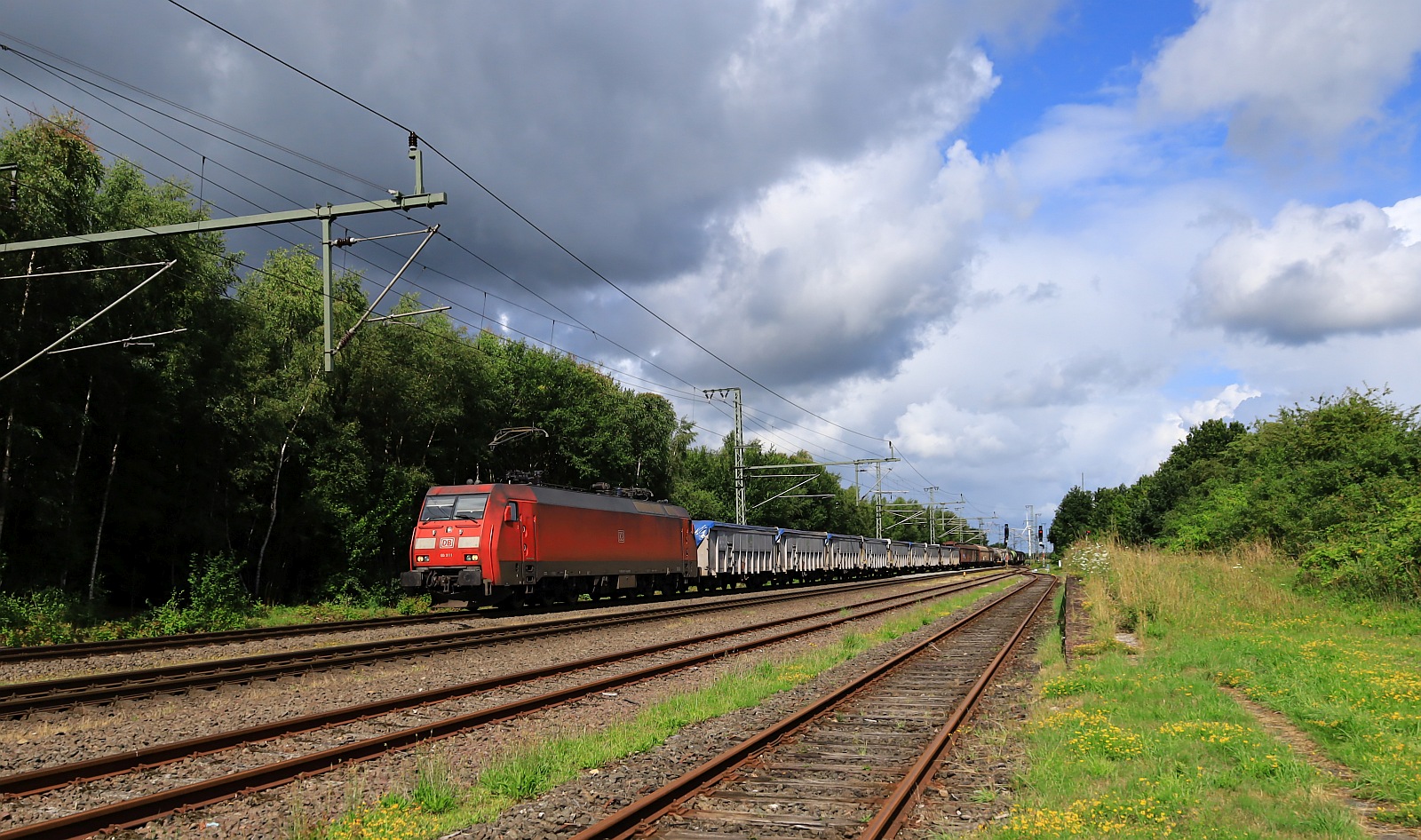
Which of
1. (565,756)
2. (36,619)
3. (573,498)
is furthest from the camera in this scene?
(573,498)

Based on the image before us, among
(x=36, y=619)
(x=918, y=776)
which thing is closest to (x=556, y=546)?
(x=36, y=619)

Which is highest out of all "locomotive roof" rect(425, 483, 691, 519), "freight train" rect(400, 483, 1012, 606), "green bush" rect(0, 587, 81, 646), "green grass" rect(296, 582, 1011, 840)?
"locomotive roof" rect(425, 483, 691, 519)

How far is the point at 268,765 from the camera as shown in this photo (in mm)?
7617

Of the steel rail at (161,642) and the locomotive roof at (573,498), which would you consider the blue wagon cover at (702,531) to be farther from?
the steel rail at (161,642)

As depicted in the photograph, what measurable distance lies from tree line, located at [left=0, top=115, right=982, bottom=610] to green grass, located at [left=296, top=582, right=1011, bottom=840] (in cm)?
1055

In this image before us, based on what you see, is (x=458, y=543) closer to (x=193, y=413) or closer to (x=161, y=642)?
(x=161, y=642)

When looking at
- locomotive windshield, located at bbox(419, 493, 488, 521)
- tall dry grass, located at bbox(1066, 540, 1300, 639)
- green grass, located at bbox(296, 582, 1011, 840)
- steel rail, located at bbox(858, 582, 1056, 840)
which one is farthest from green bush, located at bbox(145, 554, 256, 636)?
tall dry grass, located at bbox(1066, 540, 1300, 639)

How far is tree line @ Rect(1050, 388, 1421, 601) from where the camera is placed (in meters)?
18.6

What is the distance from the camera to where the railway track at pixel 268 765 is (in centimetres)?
617

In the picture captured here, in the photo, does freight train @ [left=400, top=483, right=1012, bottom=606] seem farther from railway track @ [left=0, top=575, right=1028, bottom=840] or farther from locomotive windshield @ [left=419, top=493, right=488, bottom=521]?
railway track @ [left=0, top=575, right=1028, bottom=840]

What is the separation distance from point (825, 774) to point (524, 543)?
1654 cm

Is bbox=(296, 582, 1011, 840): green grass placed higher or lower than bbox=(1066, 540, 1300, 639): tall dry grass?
lower

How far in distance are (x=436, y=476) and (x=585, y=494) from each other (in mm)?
11761

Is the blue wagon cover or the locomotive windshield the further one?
the blue wagon cover
